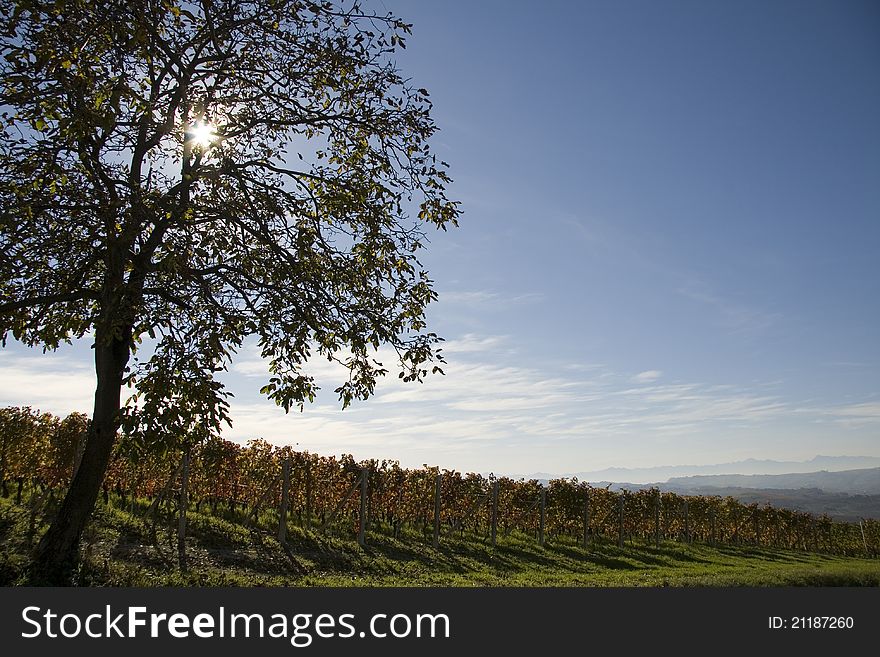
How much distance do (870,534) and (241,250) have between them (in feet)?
207

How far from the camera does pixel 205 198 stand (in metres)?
11.1

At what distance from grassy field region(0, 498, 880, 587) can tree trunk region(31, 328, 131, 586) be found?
0.40 m

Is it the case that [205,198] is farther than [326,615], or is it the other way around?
[205,198]

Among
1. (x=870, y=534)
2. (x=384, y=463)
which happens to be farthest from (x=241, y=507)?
(x=870, y=534)

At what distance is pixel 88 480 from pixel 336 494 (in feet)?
69.5

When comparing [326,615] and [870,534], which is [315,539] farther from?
[870,534]

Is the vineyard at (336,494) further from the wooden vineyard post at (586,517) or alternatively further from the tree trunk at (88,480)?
the tree trunk at (88,480)

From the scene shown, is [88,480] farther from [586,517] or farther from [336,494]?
[586,517]

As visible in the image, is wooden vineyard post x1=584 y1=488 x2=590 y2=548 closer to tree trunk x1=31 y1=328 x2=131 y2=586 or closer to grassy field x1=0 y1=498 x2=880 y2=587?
grassy field x1=0 y1=498 x2=880 y2=587

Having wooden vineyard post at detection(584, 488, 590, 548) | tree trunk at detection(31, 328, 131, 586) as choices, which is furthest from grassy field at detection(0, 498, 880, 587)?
wooden vineyard post at detection(584, 488, 590, 548)

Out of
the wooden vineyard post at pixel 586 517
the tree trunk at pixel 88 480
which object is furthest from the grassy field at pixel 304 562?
the wooden vineyard post at pixel 586 517

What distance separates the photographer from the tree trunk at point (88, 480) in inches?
410

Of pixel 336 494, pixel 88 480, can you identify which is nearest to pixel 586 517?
pixel 336 494

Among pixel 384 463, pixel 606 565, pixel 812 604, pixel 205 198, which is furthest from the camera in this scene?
pixel 384 463
